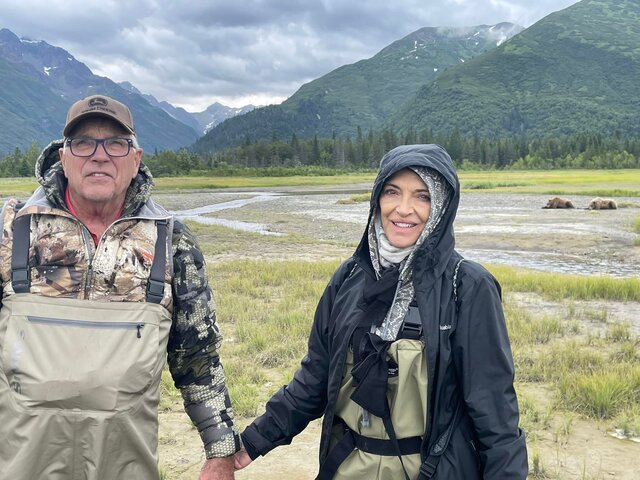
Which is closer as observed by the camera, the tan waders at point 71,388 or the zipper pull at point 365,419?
the tan waders at point 71,388

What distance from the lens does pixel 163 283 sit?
2539 mm

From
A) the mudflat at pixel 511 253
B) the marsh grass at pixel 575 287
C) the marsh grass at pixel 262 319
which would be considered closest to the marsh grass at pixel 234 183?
the mudflat at pixel 511 253

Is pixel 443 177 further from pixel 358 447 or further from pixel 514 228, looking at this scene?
pixel 514 228

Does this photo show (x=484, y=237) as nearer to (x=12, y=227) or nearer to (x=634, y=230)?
(x=634, y=230)

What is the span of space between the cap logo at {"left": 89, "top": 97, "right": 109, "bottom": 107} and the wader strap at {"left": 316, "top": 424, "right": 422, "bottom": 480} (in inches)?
78.6

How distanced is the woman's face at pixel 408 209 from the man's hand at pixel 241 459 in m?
1.41

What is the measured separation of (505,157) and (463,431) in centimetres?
13076

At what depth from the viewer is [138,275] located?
254 centimetres

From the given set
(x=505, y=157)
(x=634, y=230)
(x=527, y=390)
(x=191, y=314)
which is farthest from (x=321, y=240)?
(x=505, y=157)

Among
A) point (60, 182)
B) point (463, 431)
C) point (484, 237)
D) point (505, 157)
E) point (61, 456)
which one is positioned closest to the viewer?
point (61, 456)

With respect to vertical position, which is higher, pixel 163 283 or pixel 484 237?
pixel 163 283

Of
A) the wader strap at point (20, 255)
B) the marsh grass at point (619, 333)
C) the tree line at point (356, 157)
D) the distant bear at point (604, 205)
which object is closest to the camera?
the wader strap at point (20, 255)

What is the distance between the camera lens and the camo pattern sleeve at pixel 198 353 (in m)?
2.72

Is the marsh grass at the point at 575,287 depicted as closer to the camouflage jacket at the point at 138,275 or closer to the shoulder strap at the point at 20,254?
the camouflage jacket at the point at 138,275
